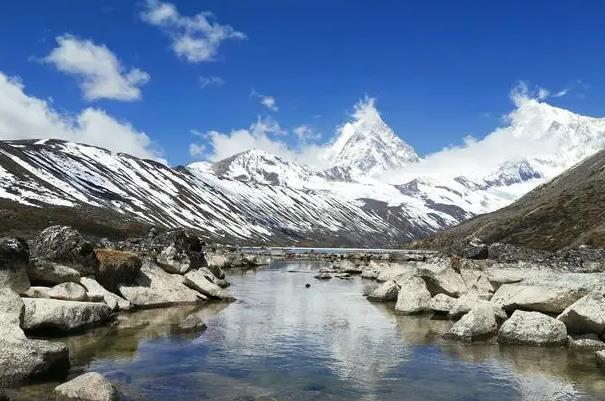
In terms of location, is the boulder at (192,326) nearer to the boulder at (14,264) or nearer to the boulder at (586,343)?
the boulder at (14,264)

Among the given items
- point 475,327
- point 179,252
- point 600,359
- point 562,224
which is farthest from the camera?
point 562,224

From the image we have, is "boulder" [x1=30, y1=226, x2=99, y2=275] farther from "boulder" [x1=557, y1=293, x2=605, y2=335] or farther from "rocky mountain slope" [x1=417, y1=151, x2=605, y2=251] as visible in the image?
"rocky mountain slope" [x1=417, y1=151, x2=605, y2=251]

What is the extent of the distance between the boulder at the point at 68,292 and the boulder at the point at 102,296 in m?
1.62

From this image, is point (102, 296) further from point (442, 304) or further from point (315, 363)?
point (442, 304)

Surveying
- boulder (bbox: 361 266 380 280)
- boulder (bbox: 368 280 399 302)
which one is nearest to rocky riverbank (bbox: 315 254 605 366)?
boulder (bbox: 368 280 399 302)

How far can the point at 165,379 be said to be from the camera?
2383 centimetres

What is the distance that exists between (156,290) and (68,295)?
11.2 metres

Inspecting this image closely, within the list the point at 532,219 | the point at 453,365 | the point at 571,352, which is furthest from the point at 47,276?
the point at 532,219

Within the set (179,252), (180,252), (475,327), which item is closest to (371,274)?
(180,252)

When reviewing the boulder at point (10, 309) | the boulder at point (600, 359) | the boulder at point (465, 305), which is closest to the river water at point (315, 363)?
the boulder at point (600, 359)

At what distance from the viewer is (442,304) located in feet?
144

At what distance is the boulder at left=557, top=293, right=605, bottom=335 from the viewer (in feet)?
103

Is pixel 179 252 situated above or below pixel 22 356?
above

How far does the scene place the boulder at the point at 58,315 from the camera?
29.2 m
